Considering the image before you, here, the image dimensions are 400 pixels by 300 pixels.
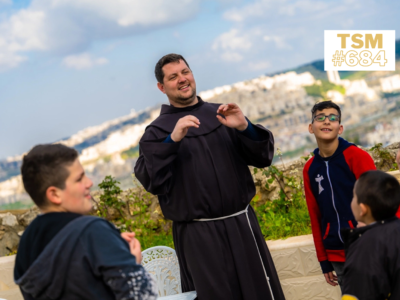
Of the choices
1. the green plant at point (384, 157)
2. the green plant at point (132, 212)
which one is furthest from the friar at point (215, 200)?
Result: the green plant at point (384, 157)

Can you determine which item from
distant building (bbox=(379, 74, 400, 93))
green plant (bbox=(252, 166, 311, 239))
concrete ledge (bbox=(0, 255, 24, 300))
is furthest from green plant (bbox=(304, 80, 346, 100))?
concrete ledge (bbox=(0, 255, 24, 300))

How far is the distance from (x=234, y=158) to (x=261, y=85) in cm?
996

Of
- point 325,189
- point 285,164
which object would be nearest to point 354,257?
point 325,189

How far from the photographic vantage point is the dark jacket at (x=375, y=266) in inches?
73.0

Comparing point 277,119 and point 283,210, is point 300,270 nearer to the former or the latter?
point 283,210

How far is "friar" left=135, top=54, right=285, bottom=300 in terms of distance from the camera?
291 cm

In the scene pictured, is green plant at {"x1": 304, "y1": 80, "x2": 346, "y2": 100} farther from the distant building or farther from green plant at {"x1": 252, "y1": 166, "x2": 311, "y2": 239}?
green plant at {"x1": 252, "y1": 166, "x2": 311, "y2": 239}

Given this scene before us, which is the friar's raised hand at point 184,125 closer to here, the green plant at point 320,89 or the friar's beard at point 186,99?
the friar's beard at point 186,99

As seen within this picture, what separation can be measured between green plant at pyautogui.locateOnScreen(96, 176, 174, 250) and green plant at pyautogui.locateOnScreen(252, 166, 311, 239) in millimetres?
1172

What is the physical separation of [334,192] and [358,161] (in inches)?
9.1

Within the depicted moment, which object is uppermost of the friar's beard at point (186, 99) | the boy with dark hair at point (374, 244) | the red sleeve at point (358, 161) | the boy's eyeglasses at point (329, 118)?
the friar's beard at point (186, 99)

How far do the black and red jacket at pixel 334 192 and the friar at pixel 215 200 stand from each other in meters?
0.37

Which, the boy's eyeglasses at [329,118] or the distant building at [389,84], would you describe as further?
the distant building at [389,84]

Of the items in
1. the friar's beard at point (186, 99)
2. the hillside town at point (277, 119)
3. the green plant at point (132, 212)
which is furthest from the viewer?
the hillside town at point (277, 119)
